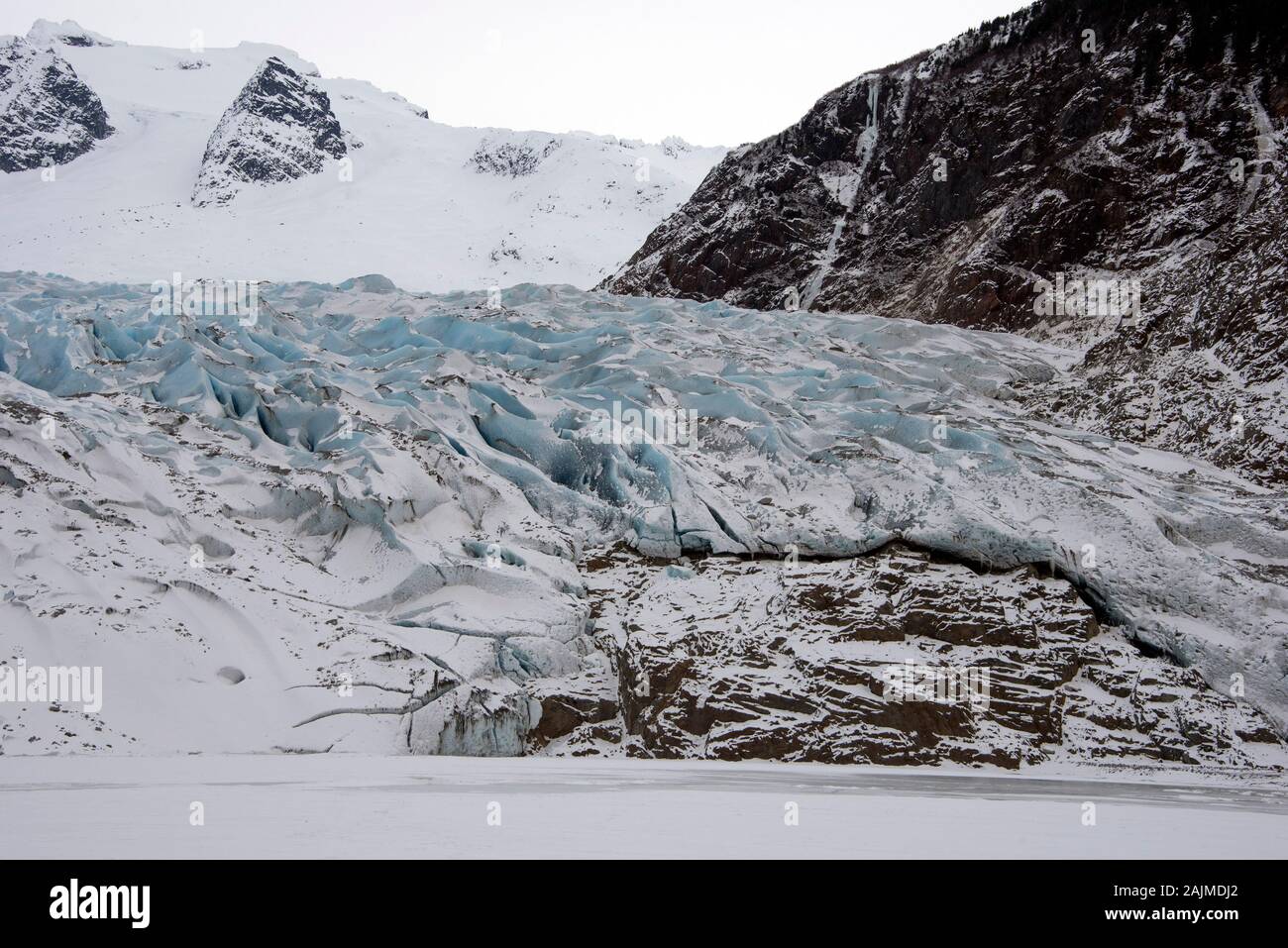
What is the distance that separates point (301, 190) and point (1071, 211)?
135 ft

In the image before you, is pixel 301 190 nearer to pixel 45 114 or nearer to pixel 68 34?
pixel 45 114

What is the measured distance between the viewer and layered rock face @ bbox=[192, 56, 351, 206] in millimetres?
45500

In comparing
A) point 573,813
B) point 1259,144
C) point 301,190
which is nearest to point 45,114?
point 301,190

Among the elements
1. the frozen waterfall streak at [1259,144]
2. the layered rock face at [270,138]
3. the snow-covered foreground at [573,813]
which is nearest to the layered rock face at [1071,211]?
the frozen waterfall streak at [1259,144]

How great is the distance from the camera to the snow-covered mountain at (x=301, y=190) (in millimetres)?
34156

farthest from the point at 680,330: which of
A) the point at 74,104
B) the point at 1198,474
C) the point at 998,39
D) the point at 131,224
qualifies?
the point at 74,104

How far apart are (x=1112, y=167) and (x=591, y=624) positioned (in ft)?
55.2

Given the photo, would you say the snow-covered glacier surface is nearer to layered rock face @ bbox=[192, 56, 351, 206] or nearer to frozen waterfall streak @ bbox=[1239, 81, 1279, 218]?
frozen waterfall streak @ bbox=[1239, 81, 1279, 218]

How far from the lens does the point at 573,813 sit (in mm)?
3430

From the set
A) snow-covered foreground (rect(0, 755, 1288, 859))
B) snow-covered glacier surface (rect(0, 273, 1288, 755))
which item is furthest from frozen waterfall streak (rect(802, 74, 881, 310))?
snow-covered foreground (rect(0, 755, 1288, 859))

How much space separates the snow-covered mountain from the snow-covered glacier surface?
20394mm

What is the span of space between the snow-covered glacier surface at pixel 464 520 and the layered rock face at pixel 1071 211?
2213 millimetres

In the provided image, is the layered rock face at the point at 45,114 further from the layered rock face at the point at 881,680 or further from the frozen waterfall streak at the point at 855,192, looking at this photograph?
the layered rock face at the point at 881,680

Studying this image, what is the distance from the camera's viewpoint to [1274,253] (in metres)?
13.1
